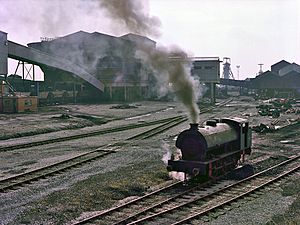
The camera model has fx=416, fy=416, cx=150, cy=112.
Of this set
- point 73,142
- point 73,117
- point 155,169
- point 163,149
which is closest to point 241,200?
point 155,169

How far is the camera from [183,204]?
14.3m

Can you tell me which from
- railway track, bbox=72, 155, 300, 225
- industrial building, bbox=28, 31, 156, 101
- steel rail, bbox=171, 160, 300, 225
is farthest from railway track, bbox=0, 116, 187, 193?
industrial building, bbox=28, 31, 156, 101

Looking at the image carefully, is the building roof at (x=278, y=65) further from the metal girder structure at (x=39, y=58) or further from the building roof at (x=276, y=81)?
the metal girder structure at (x=39, y=58)

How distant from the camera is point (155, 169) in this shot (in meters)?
20.5

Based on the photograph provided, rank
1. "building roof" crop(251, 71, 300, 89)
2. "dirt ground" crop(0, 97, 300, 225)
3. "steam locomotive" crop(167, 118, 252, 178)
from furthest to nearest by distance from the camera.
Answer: "building roof" crop(251, 71, 300, 89)
"steam locomotive" crop(167, 118, 252, 178)
"dirt ground" crop(0, 97, 300, 225)

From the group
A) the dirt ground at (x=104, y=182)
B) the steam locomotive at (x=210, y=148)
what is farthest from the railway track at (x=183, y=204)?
the steam locomotive at (x=210, y=148)

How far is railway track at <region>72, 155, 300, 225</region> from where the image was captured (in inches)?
504

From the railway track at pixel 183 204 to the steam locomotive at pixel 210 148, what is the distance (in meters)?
0.85

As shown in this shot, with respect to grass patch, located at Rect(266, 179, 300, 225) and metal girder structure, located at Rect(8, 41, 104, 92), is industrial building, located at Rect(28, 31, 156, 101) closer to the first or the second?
metal girder structure, located at Rect(8, 41, 104, 92)

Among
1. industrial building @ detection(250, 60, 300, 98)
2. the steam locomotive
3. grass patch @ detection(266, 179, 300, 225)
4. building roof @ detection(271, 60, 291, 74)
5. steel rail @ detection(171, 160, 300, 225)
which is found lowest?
grass patch @ detection(266, 179, 300, 225)

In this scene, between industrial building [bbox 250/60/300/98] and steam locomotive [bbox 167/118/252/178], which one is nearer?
steam locomotive [bbox 167/118/252/178]

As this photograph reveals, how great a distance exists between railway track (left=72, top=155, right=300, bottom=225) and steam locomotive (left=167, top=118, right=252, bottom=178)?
2.80 ft

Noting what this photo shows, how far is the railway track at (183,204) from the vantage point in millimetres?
12805

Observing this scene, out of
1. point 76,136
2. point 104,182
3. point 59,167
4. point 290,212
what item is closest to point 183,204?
point 290,212
